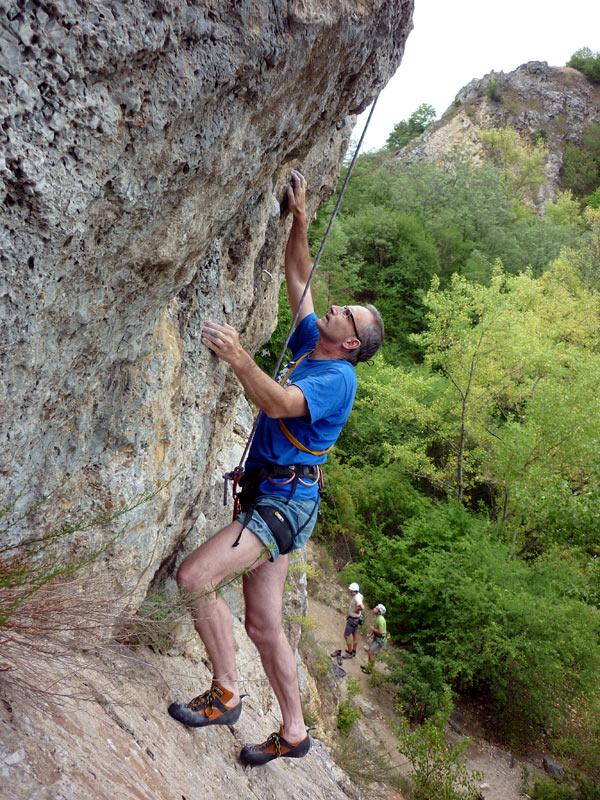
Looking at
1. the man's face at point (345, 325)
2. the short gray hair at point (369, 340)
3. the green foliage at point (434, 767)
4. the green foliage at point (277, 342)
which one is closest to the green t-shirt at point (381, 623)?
the green foliage at point (434, 767)

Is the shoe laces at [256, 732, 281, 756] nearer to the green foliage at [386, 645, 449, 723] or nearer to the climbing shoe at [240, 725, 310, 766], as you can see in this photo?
the climbing shoe at [240, 725, 310, 766]

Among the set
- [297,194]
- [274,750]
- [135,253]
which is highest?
[297,194]

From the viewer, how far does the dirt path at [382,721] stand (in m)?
9.04

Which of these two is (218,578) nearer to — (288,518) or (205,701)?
(288,518)

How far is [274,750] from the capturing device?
10.8 feet

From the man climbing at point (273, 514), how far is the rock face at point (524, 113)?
45.9 m

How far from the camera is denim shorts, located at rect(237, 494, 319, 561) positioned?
115 inches

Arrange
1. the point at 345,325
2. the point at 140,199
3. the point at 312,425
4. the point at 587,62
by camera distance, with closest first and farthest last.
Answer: the point at 140,199 < the point at 312,425 < the point at 345,325 < the point at 587,62

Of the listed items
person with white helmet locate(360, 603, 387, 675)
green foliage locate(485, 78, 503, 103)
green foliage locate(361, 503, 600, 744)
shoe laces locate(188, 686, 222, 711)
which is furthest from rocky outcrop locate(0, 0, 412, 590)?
green foliage locate(485, 78, 503, 103)

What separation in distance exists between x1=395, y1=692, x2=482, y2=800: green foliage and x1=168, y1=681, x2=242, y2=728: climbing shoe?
226 inches

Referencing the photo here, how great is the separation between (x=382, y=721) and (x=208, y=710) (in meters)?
8.11

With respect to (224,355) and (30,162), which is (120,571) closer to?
(224,355)

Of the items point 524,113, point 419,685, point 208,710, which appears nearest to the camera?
point 208,710

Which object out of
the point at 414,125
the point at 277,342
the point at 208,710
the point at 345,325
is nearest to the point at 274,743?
the point at 208,710
